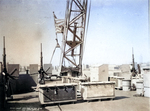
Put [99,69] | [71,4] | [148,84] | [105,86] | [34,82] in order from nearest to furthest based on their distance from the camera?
1. [105,86]
2. [148,84]
3. [71,4]
4. [34,82]
5. [99,69]

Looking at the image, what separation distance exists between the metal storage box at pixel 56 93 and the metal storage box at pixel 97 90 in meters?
0.66

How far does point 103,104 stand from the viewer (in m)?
8.03

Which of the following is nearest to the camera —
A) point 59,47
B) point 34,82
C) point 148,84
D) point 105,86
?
point 105,86

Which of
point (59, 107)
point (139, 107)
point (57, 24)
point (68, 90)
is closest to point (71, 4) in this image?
point (57, 24)

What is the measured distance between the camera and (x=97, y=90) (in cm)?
853

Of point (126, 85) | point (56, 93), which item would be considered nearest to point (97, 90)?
point (56, 93)

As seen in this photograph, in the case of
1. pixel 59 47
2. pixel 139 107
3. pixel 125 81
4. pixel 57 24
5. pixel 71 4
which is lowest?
pixel 139 107

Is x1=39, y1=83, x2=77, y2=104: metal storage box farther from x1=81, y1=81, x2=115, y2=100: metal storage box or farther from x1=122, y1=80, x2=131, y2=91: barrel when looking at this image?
x1=122, y1=80, x2=131, y2=91: barrel

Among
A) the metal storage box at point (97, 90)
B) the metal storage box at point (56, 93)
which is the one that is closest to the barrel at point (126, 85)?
the metal storage box at point (97, 90)

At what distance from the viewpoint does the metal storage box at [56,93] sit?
766 cm

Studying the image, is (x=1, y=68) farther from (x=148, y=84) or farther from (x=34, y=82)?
(x=148, y=84)

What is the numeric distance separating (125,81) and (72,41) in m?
5.46

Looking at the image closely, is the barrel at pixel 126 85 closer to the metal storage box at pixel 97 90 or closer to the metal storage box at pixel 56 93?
the metal storage box at pixel 97 90

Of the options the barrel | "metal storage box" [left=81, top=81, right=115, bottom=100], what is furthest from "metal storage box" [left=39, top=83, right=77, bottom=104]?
the barrel
